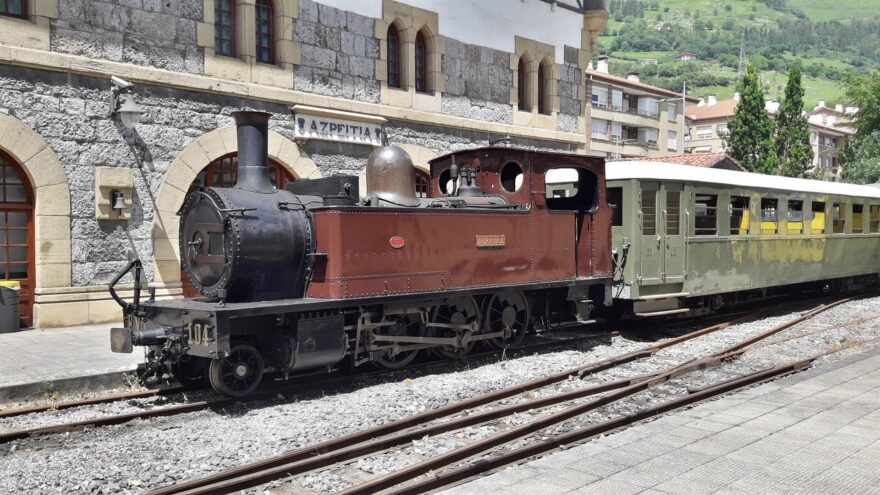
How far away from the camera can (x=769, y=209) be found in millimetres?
13891

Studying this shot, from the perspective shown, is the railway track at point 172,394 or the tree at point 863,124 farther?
the tree at point 863,124

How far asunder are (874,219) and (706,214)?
788 cm

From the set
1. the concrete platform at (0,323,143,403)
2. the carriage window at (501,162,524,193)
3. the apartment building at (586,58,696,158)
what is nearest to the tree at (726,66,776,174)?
the apartment building at (586,58,696,158)

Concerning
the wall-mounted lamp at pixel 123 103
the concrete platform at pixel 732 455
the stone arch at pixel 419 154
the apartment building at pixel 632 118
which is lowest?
the concrete platform at pixel 732 455

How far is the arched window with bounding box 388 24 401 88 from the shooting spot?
15539 millimetres

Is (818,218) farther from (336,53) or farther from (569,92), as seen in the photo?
(336,53)

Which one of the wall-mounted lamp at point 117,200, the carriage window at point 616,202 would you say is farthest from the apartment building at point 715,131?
the wall-mounted lamp at point 117,200

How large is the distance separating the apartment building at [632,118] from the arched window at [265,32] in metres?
44.8

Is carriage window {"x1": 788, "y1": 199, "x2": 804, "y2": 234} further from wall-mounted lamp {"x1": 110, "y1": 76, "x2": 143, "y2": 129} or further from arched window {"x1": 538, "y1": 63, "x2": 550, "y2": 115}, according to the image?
wall-mounted lamp {"x1": 110, "y1": 76, "x2": 143, "y2": 129}

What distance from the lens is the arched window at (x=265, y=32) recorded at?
13469mm

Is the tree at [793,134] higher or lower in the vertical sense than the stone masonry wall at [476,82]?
higher

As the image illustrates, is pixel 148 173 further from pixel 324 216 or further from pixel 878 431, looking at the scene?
pixel 878 431

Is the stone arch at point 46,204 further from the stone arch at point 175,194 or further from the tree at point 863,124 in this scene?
the tree at point 863,124

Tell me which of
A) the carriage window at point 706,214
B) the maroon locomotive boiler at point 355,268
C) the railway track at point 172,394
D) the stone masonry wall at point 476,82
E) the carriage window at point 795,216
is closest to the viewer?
the railway track at point 172,394
